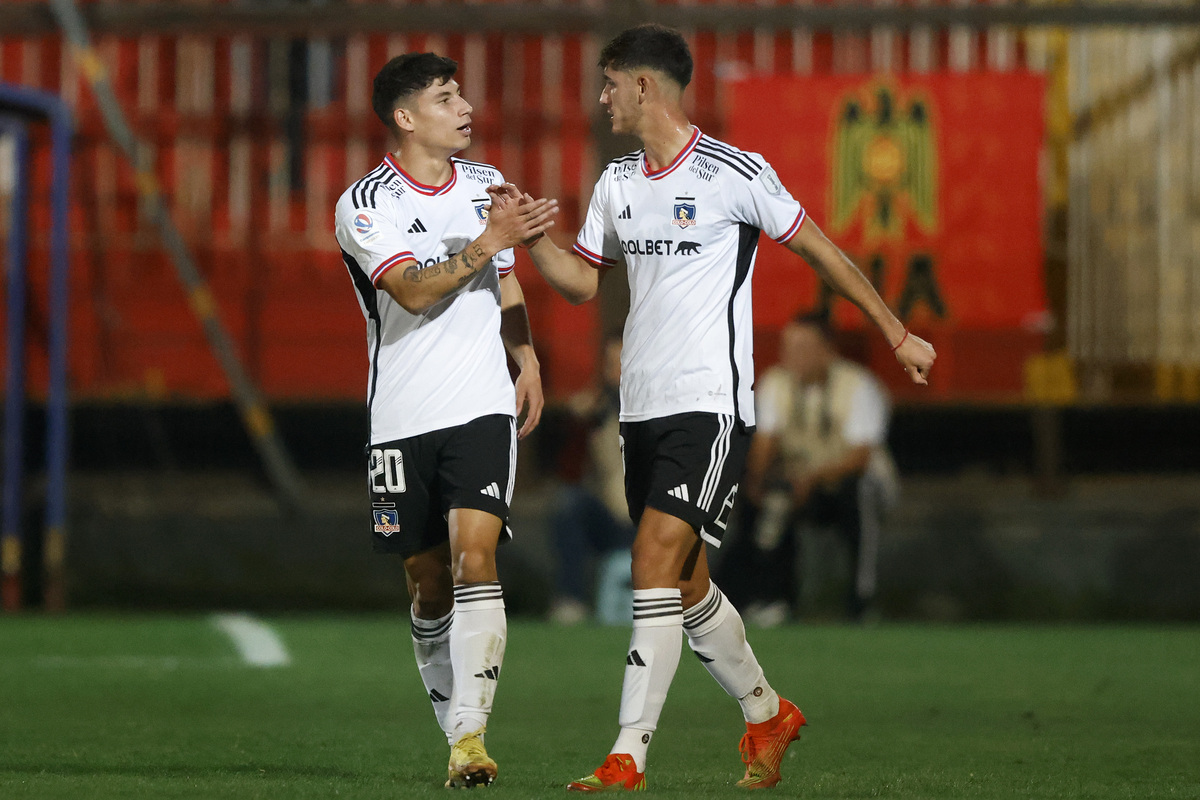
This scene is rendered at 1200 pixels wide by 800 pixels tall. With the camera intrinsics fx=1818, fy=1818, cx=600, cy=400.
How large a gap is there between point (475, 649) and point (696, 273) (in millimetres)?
1250

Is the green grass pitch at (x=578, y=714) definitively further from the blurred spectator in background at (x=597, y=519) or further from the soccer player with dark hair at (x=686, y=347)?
the blurred spectator in background at (x=597, y=519)

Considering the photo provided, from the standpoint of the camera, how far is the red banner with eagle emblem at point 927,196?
11.9 metres

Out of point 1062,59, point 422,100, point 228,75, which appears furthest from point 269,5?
point 422,100

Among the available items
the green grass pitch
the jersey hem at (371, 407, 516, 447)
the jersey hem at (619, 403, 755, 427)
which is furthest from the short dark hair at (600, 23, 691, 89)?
the green grass pitch

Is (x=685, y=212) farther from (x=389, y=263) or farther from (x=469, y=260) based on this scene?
(x=389, y=263)

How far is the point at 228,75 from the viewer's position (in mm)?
12586

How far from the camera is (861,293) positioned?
5086 millimetres

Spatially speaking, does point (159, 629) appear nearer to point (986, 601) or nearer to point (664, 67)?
point (986, 601)

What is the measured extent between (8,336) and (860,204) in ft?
18.5

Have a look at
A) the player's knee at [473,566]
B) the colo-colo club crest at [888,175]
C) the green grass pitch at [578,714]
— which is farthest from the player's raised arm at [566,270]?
the colo-colo club crest at [888,175]

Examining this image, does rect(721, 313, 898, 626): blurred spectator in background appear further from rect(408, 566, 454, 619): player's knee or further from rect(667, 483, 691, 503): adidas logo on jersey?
rect(667, 483, 691, 503): adidas logo on jersey

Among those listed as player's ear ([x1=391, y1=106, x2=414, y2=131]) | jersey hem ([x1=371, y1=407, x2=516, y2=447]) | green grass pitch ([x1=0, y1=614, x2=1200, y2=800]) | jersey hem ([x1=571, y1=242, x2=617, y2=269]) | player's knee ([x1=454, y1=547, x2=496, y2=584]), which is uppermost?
player's ear ([x1=391, y1=106, x2=414, y2=131])

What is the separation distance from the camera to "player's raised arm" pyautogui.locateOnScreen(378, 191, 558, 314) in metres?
5.13

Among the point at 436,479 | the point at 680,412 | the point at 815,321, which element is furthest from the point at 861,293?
the point at 815,321
